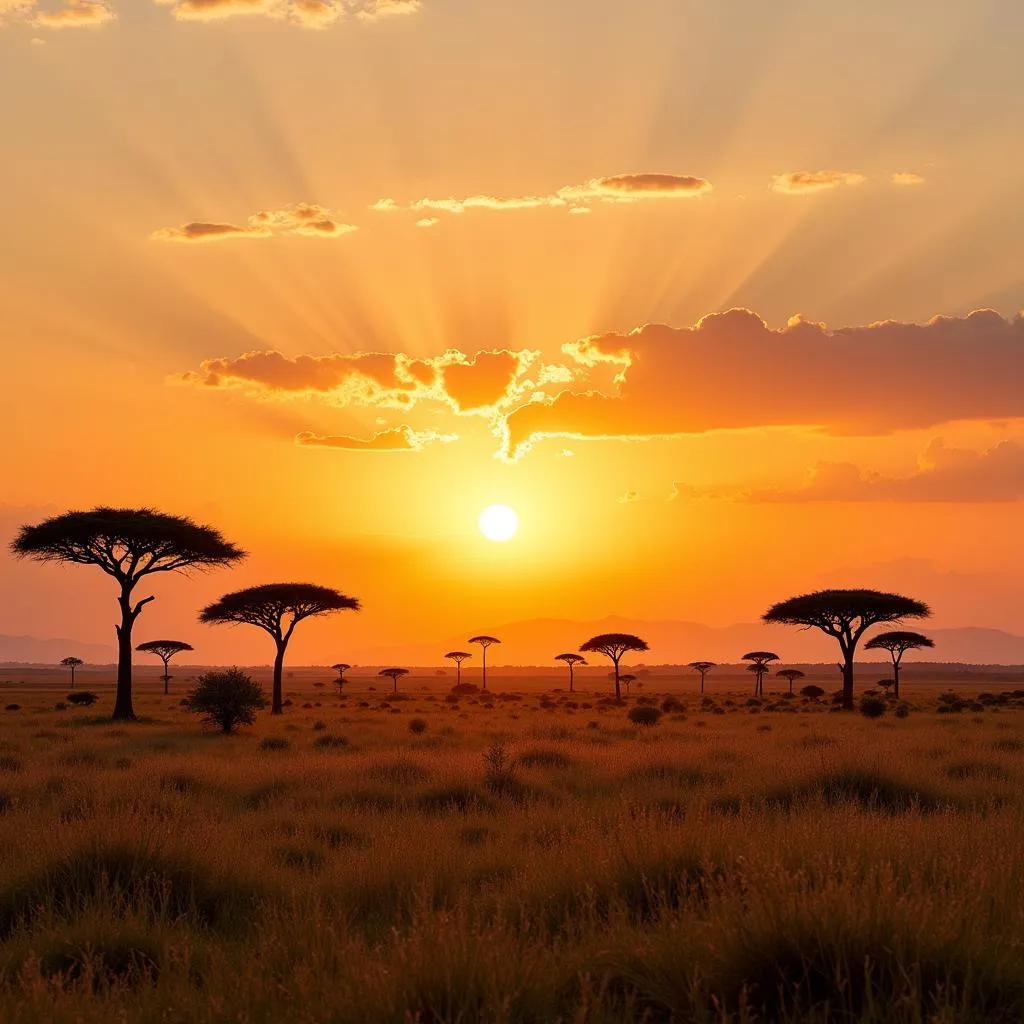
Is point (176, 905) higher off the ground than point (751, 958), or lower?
lower

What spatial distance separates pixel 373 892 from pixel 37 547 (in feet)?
129

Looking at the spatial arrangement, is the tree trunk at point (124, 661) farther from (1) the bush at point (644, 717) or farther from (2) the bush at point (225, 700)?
(1) the bush at point (644, 717)

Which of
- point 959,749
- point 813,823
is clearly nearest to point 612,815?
point 813,823

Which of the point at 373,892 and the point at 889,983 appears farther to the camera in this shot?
the point at 373,892

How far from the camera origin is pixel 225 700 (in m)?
33.8

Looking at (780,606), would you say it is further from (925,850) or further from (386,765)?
(925,850)

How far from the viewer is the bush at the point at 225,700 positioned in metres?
33.8

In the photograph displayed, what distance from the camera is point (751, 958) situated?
5285mm

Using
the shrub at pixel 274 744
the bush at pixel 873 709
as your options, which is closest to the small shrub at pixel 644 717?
the bush at pixel 873 709

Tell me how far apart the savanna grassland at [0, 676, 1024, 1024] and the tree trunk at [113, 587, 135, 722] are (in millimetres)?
23112

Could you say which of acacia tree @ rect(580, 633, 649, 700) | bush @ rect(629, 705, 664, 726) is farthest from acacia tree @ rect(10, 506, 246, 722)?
acacia tree @ rect(580, 633, 649, 700)

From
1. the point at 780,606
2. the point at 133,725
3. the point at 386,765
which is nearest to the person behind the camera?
the point at 386,765

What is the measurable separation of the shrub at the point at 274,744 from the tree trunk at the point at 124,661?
47.2 feet

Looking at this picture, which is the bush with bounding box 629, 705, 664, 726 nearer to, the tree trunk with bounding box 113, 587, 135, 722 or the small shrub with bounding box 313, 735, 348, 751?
the small shrub with bounding box 313, 735, 348, 751
